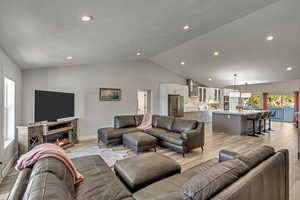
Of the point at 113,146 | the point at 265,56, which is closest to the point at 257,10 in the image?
the point at 265,56

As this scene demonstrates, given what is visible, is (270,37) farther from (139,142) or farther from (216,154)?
(139,142)

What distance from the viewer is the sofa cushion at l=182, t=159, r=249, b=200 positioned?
1.02 meters

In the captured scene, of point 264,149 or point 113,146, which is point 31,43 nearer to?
point 113,146

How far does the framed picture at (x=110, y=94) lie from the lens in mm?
5878

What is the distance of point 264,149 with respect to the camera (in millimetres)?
1713

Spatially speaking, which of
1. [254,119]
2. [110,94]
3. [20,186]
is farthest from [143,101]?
[20,186]

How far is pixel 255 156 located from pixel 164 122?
357 cm

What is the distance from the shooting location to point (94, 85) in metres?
5.71

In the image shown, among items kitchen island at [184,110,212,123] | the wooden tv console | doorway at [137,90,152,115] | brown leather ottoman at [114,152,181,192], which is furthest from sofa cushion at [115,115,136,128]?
kitchen island at [184,110,212,123]

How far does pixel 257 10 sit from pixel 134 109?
16.4 ft

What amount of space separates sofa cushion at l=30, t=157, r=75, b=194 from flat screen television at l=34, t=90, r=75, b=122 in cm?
291

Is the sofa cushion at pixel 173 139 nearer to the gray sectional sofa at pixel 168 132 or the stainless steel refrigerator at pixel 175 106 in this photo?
the gray sectional sofa at pixel 168 132

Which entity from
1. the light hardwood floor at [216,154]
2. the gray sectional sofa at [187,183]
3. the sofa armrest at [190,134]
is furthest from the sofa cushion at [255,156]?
the sofa armrest at [190,134]

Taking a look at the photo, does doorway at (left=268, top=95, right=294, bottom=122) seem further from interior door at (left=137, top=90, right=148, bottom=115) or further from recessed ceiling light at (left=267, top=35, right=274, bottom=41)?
interior door at (left=137, top=90, right=148, bottom=115)
